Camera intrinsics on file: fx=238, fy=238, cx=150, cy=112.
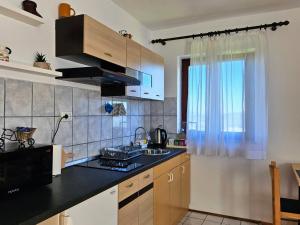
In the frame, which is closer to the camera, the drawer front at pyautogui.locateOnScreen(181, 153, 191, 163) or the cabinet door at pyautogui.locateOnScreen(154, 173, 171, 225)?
the cabinet door at pyautogui.locateOnScreen(154, 173, 171, 225)

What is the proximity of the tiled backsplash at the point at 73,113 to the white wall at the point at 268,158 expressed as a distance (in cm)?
115

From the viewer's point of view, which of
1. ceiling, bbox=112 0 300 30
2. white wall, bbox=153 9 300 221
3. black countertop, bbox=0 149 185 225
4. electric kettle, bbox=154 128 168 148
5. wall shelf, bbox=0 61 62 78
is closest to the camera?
black countertop, bbox=0 149 185 225

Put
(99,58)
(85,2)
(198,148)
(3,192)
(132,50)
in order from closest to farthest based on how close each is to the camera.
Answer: (3,192) → (99,58) → (85,2) → (132,50) → (198,148)

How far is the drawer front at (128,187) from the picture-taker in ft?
5.45

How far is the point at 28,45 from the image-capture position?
1.66 meters

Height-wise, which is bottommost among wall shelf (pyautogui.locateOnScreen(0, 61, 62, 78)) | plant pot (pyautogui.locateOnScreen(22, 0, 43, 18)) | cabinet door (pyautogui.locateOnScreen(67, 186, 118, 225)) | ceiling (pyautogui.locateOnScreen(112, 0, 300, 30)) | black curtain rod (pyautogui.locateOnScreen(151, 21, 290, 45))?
cabinet door (pyautogui.locateOnScreen(67, 186, 118, 225))

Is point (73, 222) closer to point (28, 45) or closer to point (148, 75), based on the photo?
point (28, 45)

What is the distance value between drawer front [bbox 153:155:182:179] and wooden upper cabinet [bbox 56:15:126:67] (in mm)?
1094

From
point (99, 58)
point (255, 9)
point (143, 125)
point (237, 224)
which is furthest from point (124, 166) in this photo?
point (255, 9)

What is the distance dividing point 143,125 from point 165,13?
4.82ft

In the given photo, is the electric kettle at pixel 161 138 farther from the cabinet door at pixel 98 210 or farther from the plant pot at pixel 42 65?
the plant pot at pixel 42 65

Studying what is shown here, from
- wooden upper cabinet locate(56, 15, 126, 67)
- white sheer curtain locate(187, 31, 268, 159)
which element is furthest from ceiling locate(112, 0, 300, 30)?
wooden upper cabinet locate(56, 15, 126, 67)

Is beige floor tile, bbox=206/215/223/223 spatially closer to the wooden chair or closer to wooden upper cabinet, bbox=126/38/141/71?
the wooden chair

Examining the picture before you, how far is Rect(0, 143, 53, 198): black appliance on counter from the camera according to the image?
3.92 feet
